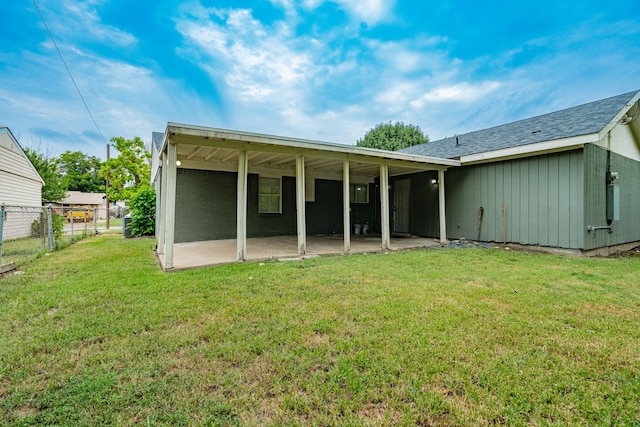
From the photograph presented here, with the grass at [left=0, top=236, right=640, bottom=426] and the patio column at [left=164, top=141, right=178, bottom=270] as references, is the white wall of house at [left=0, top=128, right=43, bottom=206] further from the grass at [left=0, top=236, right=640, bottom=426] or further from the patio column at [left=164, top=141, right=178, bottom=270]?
the patio column at [left=164, top=141, right=178, bottom=270]

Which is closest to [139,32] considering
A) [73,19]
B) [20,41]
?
[73,19]

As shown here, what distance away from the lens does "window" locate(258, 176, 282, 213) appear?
948 centimetres

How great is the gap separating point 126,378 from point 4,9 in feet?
39.3

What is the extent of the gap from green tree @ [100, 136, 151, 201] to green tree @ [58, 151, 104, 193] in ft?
91.3

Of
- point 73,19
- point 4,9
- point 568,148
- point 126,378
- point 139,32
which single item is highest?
point 139,32

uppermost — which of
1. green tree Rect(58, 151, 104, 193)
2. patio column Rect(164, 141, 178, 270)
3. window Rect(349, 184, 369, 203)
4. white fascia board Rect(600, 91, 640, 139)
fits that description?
green tree Rect(58, 151, 104, 193)

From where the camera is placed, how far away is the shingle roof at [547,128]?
6.37m

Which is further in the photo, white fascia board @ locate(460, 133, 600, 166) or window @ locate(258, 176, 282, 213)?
window @ locate(258, 176, 282, 213)

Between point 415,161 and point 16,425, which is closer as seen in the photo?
point 16,425

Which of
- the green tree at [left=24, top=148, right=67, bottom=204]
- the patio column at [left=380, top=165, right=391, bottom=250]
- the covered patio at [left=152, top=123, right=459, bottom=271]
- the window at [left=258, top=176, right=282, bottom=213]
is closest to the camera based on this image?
the covered patio at [left=152, top=123, right=459, bottom=271]

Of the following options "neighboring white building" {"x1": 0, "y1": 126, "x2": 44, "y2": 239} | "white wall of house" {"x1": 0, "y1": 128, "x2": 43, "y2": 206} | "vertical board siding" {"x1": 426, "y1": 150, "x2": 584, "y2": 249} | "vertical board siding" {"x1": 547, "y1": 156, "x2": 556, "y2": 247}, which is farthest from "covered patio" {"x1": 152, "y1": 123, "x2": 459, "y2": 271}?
"white wall of house" {"x1": 0, "y1": 128, "x2": 43, "y2": 206}

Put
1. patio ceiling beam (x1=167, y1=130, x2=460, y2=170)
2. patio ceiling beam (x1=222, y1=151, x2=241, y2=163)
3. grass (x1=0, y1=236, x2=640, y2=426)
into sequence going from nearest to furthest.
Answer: grass (x1=0, y1=236, x2=640, y2=426)
patio ceiling beam (x1=167, y1=130, x2=460, y2=170)
patio ceiling beam (x1=222, y1=151, x2=241, y2=163)

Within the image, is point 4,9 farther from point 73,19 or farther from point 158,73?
point 158,73

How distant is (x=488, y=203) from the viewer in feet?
26.1
